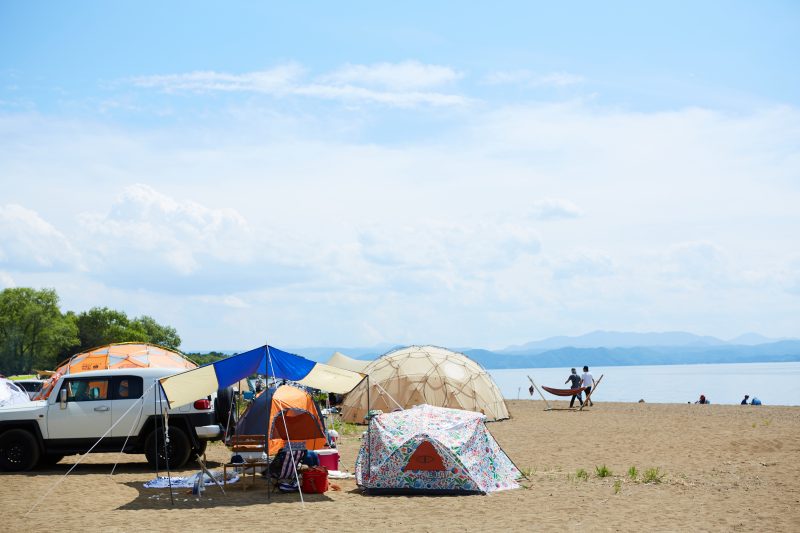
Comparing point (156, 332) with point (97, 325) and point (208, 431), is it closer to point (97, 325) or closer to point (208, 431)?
point (97, 325)

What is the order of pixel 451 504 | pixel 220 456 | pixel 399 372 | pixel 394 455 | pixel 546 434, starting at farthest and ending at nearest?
pixel 399 372, pixel 546 434, pixel 220 456, pixel 394 455, pixel 451 504

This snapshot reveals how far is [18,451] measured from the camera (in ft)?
51.9

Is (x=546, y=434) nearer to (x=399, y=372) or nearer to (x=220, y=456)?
(x=399, y=372)

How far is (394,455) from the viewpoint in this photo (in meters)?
13.4

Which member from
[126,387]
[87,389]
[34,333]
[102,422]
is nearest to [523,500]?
[126,387]

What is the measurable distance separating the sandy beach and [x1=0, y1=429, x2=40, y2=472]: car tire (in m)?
0.39

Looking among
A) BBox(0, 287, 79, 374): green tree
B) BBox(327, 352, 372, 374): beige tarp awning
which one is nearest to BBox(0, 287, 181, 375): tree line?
BBox(0, 287, 79, 374): green tree

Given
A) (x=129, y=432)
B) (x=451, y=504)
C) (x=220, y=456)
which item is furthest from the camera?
(x=220, y=456)

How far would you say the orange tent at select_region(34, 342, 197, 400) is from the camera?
23.2m

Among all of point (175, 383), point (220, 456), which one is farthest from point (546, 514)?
point (220, 456)

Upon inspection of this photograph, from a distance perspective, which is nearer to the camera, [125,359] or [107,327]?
[125,359]

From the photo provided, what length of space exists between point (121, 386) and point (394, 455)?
20.0 ft

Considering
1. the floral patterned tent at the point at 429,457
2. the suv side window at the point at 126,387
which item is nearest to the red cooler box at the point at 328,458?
the floral patterned tent at the point at 429,457

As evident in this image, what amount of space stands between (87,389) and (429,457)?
727 cm
